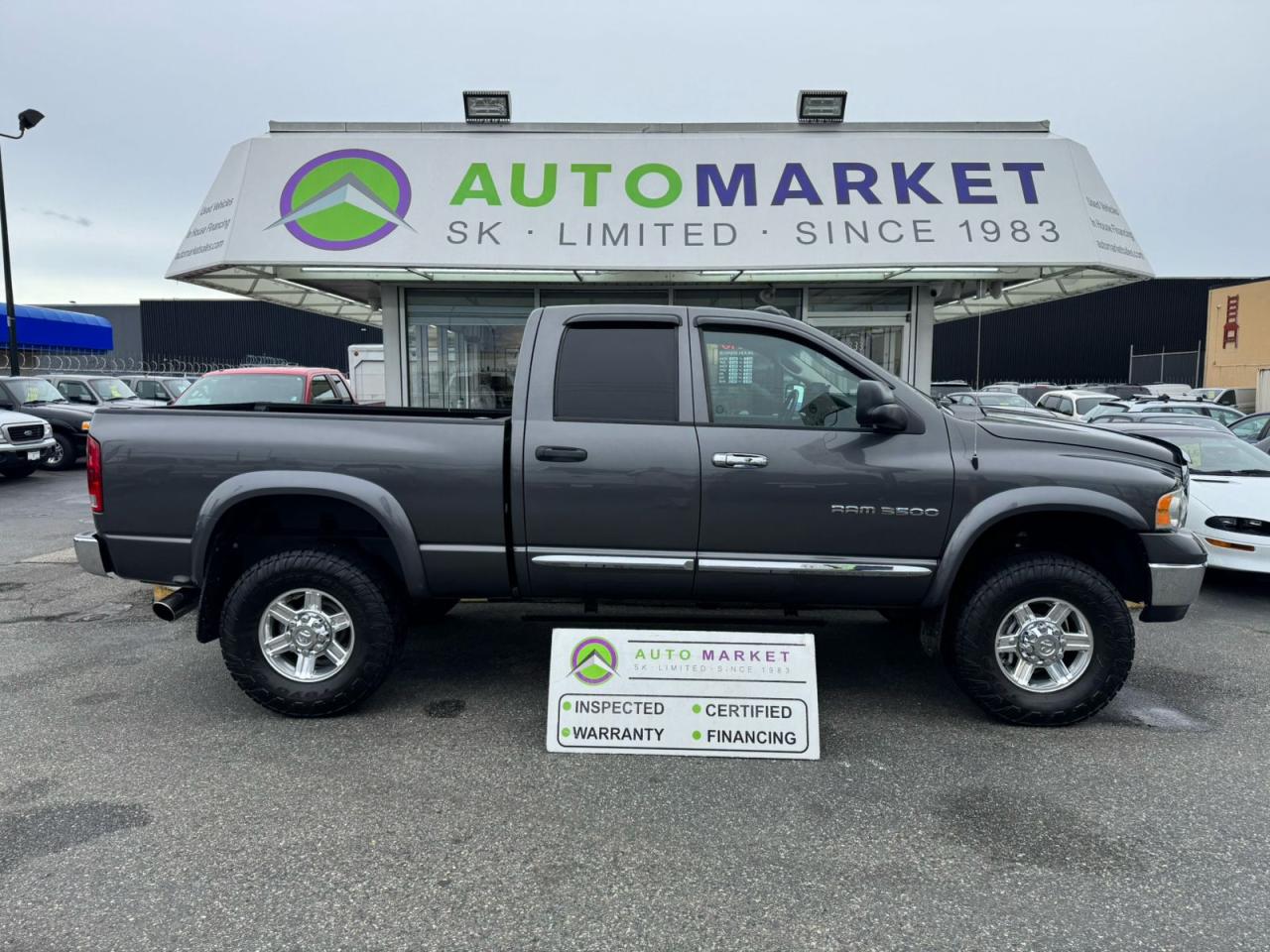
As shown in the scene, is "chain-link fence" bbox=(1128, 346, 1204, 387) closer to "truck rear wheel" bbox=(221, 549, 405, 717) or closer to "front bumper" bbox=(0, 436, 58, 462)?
"truck rear wheel" bbox=(221, 549, 405, 717)

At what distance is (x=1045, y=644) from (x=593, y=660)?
2199 mm

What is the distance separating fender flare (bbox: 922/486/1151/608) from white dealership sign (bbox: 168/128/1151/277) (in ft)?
12.7

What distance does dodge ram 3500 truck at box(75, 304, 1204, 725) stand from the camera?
3846 millimetres

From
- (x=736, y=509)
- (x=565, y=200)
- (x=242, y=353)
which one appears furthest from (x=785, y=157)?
(x=242, y=353)

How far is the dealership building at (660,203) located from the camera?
723cm

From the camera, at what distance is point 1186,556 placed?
3898 mm

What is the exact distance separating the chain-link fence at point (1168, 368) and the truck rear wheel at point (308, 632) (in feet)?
124

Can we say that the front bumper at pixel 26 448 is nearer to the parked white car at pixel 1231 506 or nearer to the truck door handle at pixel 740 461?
the truck door handle at pixel 740 461

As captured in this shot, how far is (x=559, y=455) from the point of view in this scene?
3852 mm

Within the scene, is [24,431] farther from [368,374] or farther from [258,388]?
[368,374]

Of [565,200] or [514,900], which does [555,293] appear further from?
[514,900]

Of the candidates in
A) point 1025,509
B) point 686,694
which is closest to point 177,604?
point 686,694

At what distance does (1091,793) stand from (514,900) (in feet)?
7.97

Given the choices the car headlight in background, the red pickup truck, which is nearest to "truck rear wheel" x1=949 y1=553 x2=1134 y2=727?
the car headlight in background
